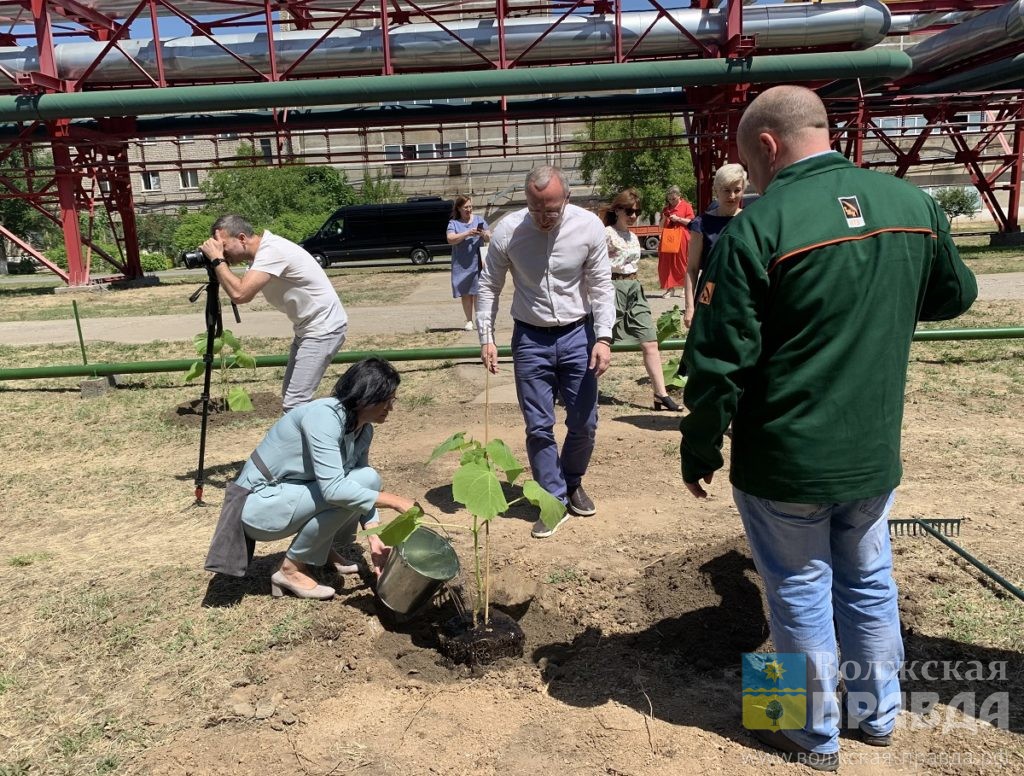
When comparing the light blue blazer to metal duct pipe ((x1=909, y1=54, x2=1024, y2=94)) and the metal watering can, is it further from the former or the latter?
metal duct pipe ((x1=909, y1=54, x2=1024, y2=94))

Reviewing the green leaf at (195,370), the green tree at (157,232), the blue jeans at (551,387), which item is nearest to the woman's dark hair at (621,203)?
the blue jeans at (551,387)

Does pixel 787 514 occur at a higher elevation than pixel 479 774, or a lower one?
higher

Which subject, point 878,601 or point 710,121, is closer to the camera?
point 878,601

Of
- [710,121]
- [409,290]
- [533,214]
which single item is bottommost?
[409,290]

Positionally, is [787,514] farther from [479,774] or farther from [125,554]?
[125,554]

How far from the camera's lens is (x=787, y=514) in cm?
210

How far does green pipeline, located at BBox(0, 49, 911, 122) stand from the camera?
10.3 m

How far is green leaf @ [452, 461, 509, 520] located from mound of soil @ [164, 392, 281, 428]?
4074 mm

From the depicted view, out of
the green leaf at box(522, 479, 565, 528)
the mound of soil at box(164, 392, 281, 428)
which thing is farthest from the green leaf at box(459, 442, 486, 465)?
→ the mound of soil at box(164, 392, 281, 428)

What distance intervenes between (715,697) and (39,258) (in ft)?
64.5

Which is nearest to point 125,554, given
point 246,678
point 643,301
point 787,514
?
point 246,678

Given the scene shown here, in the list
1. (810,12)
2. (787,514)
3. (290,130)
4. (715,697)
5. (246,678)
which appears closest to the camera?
(787,514)

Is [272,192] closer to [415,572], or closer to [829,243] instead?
[415,572]

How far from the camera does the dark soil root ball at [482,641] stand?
2850mm
